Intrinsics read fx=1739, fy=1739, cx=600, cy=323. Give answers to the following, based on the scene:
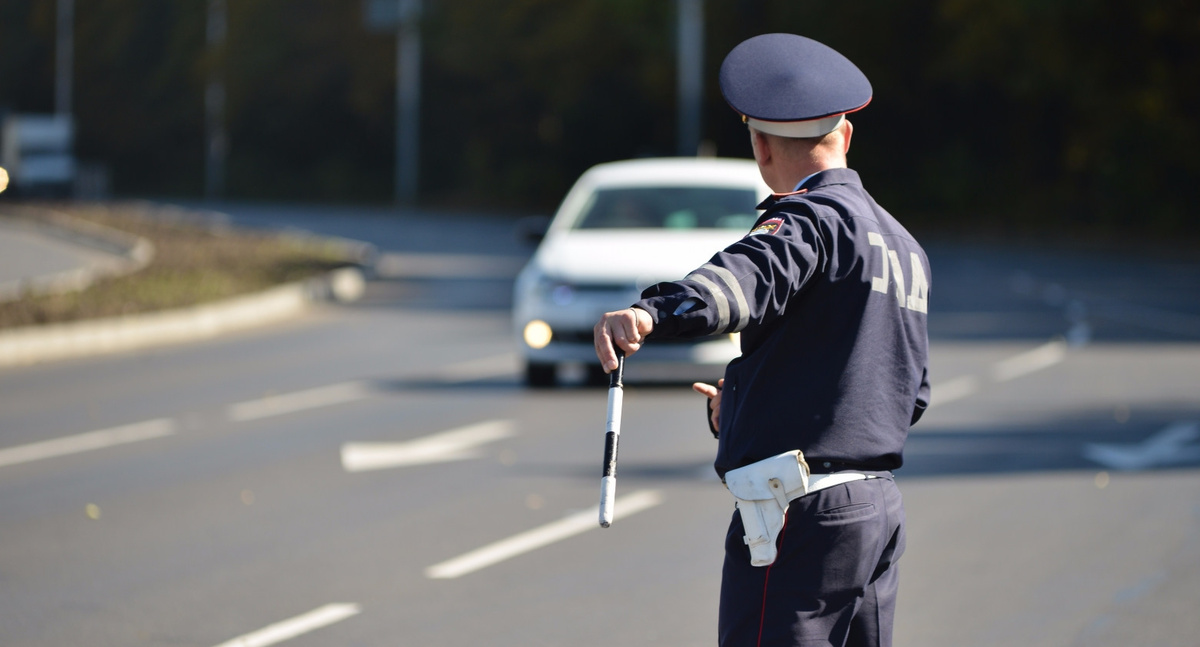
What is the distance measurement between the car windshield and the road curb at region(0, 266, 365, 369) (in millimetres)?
5465

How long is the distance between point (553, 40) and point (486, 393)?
4815 cm

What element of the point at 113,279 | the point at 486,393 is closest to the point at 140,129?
the point at 113,279

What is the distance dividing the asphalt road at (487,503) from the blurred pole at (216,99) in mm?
61559

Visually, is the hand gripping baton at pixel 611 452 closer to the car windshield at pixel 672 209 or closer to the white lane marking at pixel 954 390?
the white lane marking at pixel 954 390

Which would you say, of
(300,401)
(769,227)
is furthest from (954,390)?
(769,227)

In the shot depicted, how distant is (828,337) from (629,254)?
10.1m

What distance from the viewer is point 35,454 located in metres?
10.6

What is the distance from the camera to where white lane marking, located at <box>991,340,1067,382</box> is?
48.8ft

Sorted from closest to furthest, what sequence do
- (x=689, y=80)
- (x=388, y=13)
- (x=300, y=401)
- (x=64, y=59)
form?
(x=300, y=401) → (x=689, y=80) → (x=388, y=13) → (x=64, y=59)

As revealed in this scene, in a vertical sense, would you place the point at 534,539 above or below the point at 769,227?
below

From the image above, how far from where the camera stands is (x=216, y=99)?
80.0 metres

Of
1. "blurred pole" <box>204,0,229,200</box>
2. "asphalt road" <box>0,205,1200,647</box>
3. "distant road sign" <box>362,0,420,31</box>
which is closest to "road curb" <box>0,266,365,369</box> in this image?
"asphalt road" <box>0,205,1200,647</box>

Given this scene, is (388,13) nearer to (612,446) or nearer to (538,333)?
(538,333)

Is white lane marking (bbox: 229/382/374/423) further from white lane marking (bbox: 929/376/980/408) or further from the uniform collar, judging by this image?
the uniform collar
